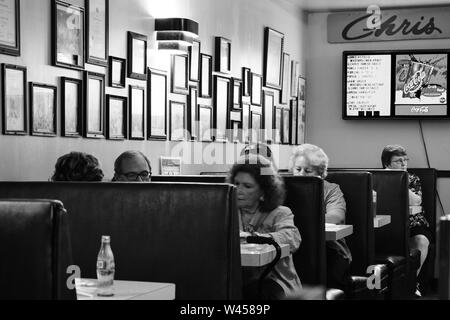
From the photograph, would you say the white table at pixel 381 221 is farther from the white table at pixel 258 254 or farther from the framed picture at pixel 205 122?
the white table at pixel 258 254

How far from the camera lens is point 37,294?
238cm

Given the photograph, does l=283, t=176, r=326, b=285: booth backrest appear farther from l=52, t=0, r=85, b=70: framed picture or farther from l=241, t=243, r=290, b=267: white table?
l=52, t=0, r=85, b=70: framed picture

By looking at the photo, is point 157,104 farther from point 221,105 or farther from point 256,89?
point 256,89

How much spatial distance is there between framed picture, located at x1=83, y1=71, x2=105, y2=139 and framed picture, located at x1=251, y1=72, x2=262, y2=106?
2852 mm

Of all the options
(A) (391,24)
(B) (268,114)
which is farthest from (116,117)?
(A) (391,24)

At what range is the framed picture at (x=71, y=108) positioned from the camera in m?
4.88

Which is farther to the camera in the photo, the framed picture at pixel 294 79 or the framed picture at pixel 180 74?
the framed picture at pixel 294 79

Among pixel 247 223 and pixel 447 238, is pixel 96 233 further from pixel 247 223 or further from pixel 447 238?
pixel 447 238

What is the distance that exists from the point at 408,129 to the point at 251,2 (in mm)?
2630

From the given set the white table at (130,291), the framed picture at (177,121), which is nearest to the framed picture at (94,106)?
the framed picture at (177,121)

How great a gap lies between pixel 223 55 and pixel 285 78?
1.89 m

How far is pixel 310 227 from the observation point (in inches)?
190

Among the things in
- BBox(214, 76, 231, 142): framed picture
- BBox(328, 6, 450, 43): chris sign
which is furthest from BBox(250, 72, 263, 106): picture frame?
BBox(328, 6, 450, 43): chris sign

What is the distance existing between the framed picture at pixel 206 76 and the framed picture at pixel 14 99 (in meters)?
2.51
